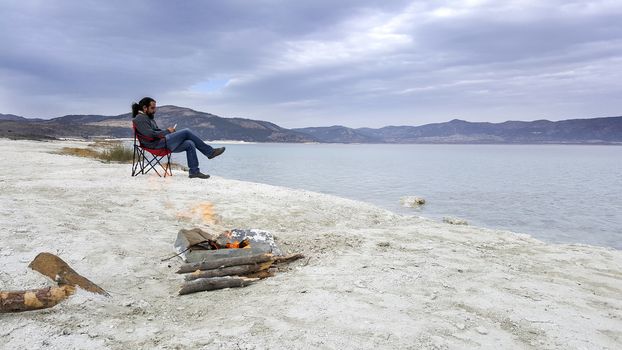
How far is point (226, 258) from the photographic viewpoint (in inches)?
200

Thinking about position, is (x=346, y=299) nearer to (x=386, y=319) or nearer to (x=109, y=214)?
(x=386, y=319)

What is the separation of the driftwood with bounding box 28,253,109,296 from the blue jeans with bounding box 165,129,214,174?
24.4 feet

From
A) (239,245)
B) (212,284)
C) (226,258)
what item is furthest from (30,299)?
(239,245)

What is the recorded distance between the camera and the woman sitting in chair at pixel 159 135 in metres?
11.2

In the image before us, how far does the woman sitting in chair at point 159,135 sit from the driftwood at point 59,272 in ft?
24.1

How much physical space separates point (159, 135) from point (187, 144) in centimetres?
82

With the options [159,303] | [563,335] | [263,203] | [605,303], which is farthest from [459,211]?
[159,303]

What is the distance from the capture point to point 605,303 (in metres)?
4.48

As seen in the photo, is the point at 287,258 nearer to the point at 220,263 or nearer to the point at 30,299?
the point at 220,263

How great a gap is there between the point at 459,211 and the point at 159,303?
599 inches

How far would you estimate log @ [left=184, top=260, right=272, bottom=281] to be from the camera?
4696 mm

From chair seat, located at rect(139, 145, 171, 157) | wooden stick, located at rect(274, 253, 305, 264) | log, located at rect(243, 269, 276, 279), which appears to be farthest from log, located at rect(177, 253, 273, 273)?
chair seat, located at rect(139, 145, 171, 157)

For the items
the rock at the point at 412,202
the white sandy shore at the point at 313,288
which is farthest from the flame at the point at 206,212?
the rock at the point at 412,202

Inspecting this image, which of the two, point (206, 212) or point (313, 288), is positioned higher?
point (206, 212)
